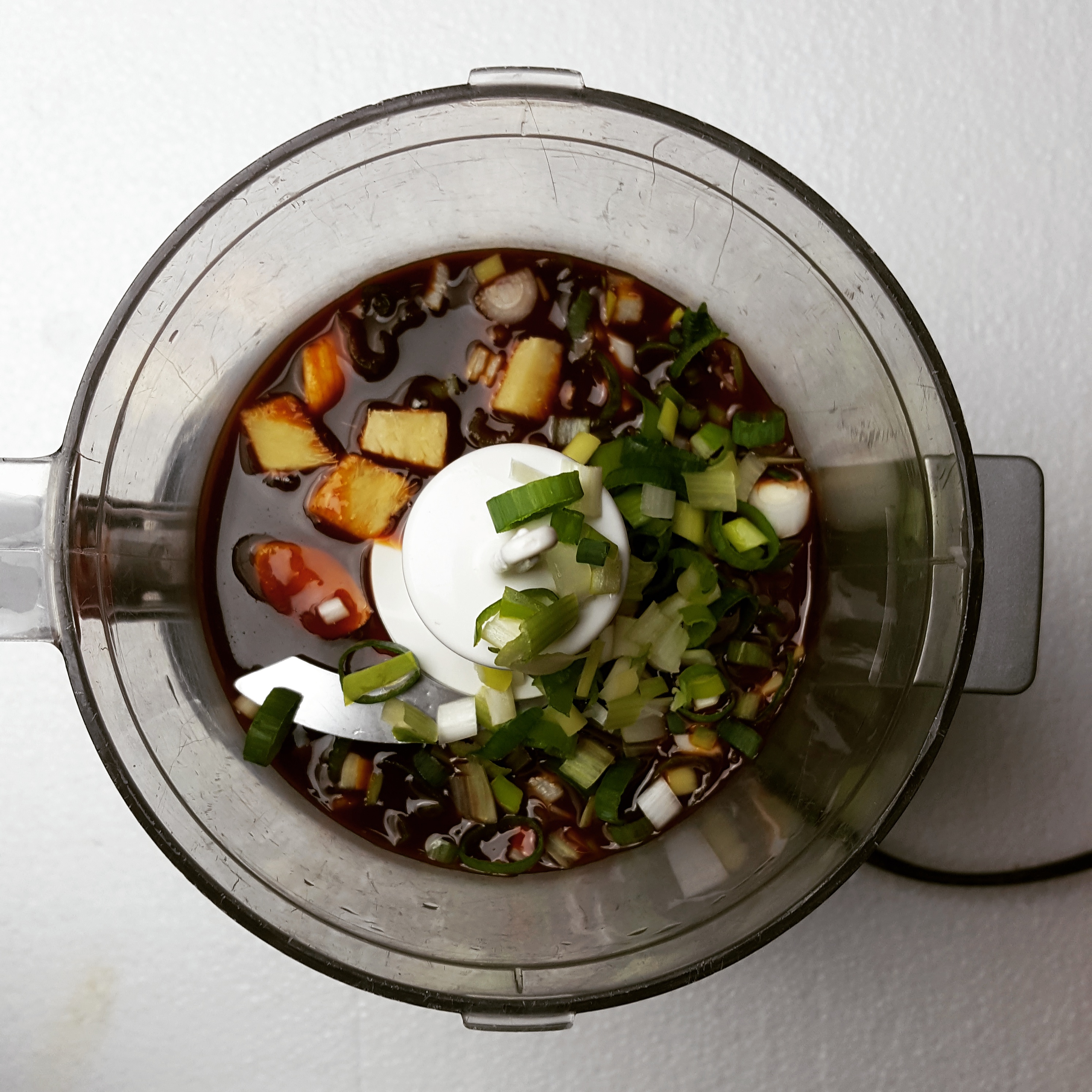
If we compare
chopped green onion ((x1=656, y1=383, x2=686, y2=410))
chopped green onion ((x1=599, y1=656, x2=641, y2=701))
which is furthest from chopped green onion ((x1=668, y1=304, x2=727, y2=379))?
chopped green onion ((x1=599, y1=656, x2=641, y2=701))

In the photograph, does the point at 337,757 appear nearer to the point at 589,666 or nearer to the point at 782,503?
the point at 589,666

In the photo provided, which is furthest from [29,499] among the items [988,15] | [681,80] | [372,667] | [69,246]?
[988,15]

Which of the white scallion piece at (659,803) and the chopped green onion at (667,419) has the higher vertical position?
the chopped green onion at (667,419)

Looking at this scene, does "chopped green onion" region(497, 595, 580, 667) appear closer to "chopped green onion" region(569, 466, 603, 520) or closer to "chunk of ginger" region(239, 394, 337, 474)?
"chopped green onion" region(569, 466, 603, 520)

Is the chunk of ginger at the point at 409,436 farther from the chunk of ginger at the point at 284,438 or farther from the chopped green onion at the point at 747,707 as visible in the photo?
the chopped green onion at the point at 747,707

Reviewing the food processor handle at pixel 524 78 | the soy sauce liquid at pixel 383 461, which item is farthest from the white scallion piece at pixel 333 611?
the food processor handle at pixel 524 78

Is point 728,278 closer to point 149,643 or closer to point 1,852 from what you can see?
point 149,643
